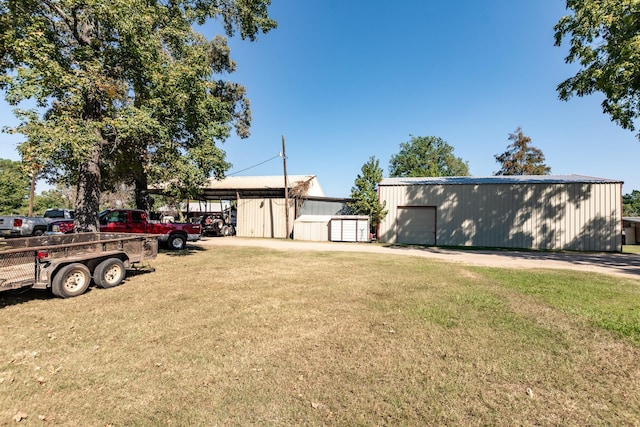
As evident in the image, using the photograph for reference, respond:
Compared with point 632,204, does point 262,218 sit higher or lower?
lower

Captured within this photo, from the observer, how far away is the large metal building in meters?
18.4

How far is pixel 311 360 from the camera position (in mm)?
3631

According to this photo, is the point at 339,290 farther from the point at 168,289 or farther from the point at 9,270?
the point at 9,270

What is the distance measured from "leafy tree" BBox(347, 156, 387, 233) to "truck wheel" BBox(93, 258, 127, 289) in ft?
56.6

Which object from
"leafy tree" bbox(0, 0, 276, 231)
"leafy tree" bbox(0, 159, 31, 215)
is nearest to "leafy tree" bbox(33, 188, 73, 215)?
"leafy tree" bbox(0, 159, 31, 215)

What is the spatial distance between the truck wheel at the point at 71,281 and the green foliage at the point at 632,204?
101 metres

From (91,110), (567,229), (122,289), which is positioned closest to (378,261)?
(122,289)

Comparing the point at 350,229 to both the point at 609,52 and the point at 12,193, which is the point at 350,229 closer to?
the point at 609,52

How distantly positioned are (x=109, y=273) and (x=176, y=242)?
7944mm

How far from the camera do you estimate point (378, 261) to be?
1160cm

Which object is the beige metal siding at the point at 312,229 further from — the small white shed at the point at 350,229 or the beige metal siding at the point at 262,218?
the beige metal siding at the point at 262,218

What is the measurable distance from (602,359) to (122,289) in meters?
9.08

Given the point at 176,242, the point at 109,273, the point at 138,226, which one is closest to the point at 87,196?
the point at 138,226

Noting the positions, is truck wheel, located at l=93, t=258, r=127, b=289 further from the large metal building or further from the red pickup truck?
the large metal building
